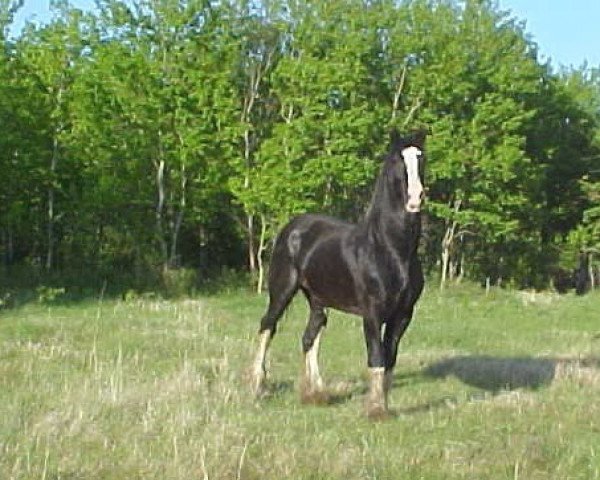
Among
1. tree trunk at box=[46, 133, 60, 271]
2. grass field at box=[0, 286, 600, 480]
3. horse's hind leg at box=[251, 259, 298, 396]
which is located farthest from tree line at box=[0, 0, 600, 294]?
horse's hind leg at box=[251, 259, 298, 396]

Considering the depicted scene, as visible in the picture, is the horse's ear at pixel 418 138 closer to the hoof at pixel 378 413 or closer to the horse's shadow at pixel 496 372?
the hoof at pixel 378 413

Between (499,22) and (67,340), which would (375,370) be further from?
(499,22)

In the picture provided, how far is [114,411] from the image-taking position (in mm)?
8016

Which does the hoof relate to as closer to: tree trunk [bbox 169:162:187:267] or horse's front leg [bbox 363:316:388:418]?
horse's front leg [bbox 363:316:388:418]

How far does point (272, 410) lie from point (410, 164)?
2504 mm

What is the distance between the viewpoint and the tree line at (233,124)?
32.6 m

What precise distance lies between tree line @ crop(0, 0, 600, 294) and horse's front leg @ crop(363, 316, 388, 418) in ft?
76.0

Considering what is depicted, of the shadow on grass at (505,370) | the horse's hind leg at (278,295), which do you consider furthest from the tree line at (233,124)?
the horse's hind leg at (278,295)

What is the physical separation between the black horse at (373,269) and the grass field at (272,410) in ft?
1.42

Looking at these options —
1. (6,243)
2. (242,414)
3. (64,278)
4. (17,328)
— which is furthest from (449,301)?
(242,414)

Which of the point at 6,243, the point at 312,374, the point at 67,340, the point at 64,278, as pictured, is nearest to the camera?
the point at 312,374

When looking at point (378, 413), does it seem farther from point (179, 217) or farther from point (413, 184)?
point (179, 217)

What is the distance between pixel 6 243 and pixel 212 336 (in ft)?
74.1

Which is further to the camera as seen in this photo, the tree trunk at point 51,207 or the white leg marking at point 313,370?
the tree trunk at point 51,207
